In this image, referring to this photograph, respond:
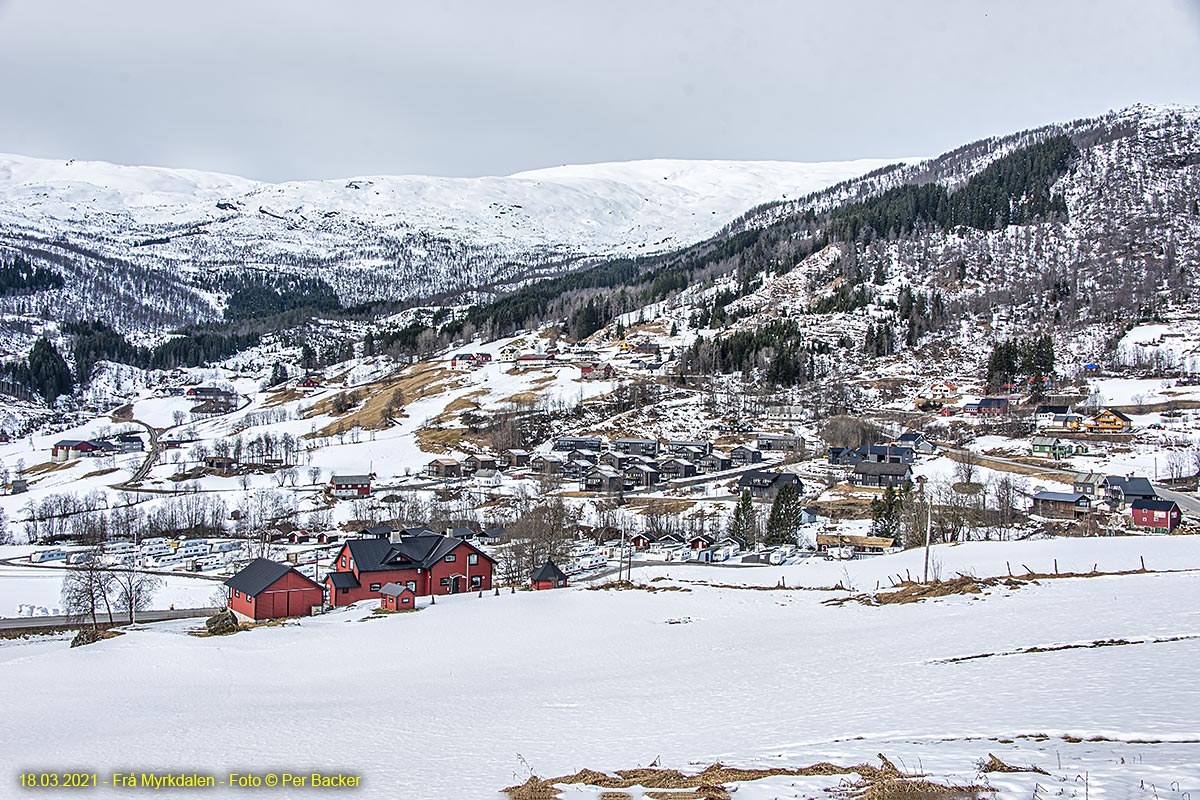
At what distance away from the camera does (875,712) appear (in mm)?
11852

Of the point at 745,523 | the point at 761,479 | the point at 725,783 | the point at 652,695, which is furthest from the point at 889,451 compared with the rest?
the point at 725,783

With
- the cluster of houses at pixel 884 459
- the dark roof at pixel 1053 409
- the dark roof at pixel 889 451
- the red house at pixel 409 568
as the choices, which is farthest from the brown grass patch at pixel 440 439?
the dark roof at pixel 1053 409

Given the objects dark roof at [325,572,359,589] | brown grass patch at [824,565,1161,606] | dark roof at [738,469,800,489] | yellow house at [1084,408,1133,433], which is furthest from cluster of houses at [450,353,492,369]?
brown grass patch at [824,565,1161,606]

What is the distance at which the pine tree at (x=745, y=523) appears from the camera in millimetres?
52312

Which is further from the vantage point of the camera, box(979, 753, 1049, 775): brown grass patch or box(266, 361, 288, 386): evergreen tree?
box(266, 361, 288, 386): evergreen tree

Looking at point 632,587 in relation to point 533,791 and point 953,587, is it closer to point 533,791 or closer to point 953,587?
point 953,587

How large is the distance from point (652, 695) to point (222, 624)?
19919 millimetres

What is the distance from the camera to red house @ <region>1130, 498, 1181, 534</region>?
48875 millimetres

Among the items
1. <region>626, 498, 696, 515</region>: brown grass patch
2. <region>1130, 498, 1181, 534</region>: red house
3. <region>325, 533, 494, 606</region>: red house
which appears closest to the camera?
<region>325, 533, 494, 606</region>: red house

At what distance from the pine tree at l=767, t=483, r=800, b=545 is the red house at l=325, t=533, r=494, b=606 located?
2087cm

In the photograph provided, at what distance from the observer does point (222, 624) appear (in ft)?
91.0

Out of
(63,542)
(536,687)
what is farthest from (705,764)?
(63,542)

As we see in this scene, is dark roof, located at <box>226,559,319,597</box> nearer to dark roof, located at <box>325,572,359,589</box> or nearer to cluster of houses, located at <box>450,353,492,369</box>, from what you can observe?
dark roof, located at <box>325,572,359,589</box>

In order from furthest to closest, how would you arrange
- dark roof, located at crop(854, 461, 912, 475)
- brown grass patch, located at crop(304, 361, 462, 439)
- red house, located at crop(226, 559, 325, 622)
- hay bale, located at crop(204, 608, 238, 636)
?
1. brown grass patch, located at crop(304, 361, 462, 439)
2. dark roof, located at crop(854, 461, 912, 475)
3. red house, located at crop(226, 559, 325, 622)
4. hay bale, located at crop(204, 608, 238, 636)
